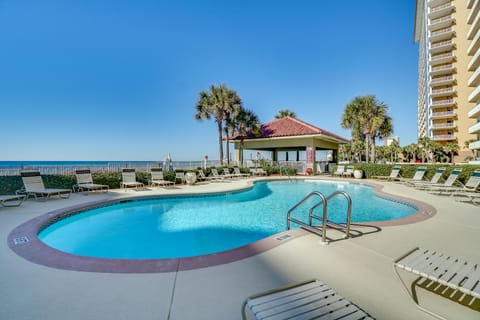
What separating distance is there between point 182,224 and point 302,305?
518cm

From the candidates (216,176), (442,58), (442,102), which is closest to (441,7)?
(442,58)

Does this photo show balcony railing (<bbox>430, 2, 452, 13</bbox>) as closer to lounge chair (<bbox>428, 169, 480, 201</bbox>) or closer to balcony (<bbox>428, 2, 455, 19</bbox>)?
balcony (<bbox>428, 2, 455, 19</bbox>)

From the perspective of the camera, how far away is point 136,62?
16188mm

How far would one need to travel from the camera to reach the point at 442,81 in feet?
122

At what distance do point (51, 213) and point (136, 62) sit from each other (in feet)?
45.7

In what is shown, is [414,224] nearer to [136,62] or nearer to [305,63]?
[305,63]

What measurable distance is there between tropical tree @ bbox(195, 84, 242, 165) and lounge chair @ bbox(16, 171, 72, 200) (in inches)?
450

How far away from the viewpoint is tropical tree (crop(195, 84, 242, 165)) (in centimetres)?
1773

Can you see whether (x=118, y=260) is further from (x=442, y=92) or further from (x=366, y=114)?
(x=442, y=92)

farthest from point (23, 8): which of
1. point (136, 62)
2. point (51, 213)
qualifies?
point (51, 213)

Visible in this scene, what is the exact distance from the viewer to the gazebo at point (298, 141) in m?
17.9

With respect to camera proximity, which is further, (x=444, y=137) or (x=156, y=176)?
(x=444, y=137)

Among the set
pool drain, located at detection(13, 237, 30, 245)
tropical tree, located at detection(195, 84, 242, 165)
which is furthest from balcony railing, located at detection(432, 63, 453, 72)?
pool drain, located at detection(13, 237, 30, 245)

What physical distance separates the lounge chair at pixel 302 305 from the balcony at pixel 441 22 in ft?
185
